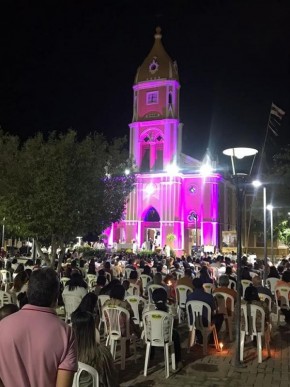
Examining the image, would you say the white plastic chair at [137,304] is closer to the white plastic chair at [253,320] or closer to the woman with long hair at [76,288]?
the woman with long hair at [76,288]

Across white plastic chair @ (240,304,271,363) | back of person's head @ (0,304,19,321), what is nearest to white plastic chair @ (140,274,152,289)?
white plastic chair @ (240,304,271,363)

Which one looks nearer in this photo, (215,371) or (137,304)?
(215,371)

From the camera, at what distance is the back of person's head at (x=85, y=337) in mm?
4094

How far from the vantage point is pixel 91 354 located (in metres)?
4.10

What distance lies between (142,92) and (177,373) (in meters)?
44.2

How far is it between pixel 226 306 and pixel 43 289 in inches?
288

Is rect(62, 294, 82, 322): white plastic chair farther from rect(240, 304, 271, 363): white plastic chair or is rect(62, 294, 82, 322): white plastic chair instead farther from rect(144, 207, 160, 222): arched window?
rect(144, 207, 160, 222): arched window

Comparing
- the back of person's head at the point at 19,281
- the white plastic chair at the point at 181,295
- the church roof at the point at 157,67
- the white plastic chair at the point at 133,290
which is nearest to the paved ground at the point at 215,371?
the white plastic chair at the point at 181,295

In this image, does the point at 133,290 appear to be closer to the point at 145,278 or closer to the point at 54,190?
the point at 145,278

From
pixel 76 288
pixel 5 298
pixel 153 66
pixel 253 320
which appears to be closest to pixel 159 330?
pixel 253 320

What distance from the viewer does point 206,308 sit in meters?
7.79

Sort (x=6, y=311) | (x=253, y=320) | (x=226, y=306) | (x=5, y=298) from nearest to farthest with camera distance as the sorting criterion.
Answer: (x=6, y=311)
(x=253, y=320)
(x=5, y=298)
(x=226, y=306)

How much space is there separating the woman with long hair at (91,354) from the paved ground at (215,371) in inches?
90.8

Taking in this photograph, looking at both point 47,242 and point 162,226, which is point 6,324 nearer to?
point 47,242
